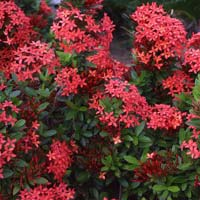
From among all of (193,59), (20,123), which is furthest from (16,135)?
(193,59)

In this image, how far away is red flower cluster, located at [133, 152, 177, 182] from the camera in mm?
3057

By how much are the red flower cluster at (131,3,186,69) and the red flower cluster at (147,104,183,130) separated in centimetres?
33

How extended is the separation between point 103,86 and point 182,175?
0.74 metres

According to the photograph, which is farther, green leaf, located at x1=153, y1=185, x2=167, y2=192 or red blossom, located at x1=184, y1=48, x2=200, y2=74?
red blossom, located at x1=184, y1=48, x2=200, y2=74

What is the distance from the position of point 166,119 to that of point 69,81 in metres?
0.64

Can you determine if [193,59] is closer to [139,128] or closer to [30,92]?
[139,128]

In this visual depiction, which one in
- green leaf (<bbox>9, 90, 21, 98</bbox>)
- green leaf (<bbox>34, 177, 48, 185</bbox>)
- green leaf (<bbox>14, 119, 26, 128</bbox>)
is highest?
green leaf (<bbox>9, 90, 21, 98</bbox>)

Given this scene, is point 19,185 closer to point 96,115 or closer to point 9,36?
point 96,115

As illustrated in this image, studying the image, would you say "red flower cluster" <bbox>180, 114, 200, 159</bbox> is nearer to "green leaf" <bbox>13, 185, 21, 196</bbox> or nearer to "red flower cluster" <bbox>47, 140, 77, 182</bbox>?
"red flower cluster" <bbox>47, 140, 77, 182</bbox>

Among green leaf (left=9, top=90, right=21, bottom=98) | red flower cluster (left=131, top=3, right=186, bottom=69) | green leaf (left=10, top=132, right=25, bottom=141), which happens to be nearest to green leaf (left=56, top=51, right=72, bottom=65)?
green leaf (left=9, top=90, right=21, bottom=98)

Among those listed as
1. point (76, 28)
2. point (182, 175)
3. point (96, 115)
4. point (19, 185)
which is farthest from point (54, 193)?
point (76, 28)

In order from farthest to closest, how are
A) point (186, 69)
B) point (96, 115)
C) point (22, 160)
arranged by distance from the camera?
1. point (186, 69)
2. point (96, 115)
3. point (22, 160)

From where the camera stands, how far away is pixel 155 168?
3062mm

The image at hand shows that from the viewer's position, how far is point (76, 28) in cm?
328
